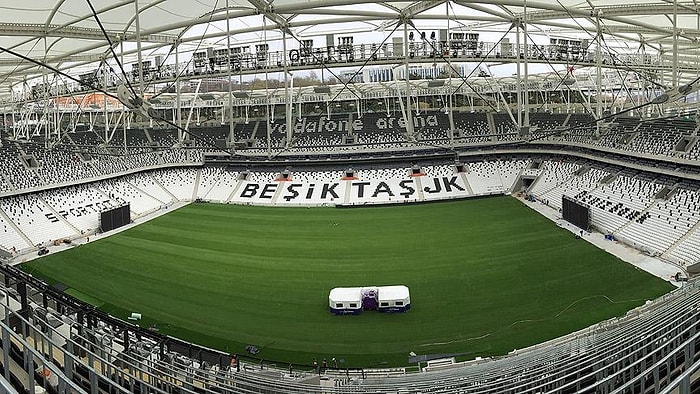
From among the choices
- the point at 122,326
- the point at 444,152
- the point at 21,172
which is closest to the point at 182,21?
the point at 122,326

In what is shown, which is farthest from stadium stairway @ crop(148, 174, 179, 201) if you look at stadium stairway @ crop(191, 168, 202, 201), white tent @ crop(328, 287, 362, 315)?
white tent @ crop(328, 287, 362, 315)

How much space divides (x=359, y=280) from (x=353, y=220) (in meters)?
11.1

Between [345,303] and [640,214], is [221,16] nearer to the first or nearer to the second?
[345,303]

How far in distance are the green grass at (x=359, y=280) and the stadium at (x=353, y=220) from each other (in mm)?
120

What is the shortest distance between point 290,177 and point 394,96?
11.9 meters

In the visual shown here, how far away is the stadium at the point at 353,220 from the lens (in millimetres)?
8414

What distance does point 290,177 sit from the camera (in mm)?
38125

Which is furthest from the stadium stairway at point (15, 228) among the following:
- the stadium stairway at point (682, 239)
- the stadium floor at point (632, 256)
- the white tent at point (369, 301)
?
the stadium stairway at point (682, 239)

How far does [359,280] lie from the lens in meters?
17.3

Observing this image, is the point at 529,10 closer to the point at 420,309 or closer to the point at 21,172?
the point at 420,309

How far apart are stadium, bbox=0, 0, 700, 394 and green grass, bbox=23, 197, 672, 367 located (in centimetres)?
12

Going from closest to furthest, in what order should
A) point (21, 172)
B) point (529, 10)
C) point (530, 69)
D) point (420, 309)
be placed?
1. point (420, 309)
2. point (529, 10)
3. point (21, 172)
4. point (530, 69)

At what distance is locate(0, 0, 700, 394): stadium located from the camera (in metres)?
8.41

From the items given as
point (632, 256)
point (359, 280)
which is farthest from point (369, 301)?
point (632, 256)
